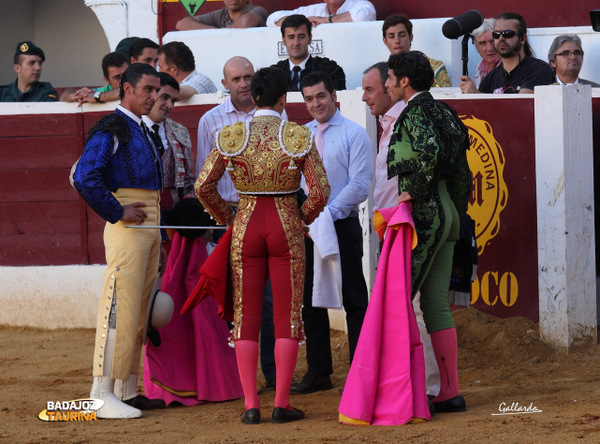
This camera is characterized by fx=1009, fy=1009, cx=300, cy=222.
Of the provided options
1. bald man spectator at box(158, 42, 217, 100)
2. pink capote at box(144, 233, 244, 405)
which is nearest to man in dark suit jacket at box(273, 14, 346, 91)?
→ bald man spectator at box(158, 42, 217, 100)

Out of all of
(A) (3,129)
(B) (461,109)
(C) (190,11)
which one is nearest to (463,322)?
(B) (461,109)

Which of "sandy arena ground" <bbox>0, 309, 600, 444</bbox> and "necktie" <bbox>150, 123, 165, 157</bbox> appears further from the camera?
"necktie" <bbox>150, 123, 165, 157</bbox>

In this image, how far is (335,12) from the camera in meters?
9.23

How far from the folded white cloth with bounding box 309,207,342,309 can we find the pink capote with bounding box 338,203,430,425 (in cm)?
67

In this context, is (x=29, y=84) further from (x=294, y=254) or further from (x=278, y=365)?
(x=278, y=365)

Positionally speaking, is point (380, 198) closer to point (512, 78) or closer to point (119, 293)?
point (119, 293)

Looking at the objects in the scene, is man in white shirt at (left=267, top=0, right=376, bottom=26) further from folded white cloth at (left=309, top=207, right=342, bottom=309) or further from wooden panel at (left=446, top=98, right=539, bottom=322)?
folded white cloth at (left=309, top=207, right=342, bottom=309)

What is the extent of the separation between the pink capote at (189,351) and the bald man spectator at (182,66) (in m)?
1.89

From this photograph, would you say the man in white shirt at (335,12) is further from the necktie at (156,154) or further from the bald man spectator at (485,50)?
the necktie at (156,154)

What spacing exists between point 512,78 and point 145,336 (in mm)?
3281

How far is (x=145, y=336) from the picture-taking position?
5.27 metres

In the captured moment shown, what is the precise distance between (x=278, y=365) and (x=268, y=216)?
0.69m

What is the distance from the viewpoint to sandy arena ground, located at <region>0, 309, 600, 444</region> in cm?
427

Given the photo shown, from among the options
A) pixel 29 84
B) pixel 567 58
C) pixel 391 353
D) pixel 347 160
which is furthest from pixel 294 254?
pixel 29 84
